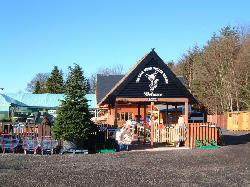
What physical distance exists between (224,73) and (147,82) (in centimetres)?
2819

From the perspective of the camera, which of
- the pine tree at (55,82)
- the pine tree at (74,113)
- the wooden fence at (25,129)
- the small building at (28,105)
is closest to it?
the pine tree at (74,113)

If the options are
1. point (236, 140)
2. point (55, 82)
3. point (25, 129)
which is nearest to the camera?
point (25, 129)

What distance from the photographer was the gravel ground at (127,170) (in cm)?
906

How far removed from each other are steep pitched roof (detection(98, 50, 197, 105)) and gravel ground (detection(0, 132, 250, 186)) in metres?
5.09

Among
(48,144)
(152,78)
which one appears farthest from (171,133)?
(48,144)

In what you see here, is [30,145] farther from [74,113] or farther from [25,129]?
[25,129]

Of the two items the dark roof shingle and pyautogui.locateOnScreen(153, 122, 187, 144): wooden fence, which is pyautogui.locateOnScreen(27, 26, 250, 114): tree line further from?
pyautogui.locateOnScreen(153, 122, 187, 144): wooden fence

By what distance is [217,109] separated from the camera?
49.8 metres

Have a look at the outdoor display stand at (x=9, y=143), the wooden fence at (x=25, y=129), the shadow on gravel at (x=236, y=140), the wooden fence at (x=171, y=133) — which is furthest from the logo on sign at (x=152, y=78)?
the outdoor display stand at (x=9, y=143)

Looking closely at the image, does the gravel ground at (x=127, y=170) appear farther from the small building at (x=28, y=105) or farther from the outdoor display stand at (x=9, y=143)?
the small building at (x=28, y=105)

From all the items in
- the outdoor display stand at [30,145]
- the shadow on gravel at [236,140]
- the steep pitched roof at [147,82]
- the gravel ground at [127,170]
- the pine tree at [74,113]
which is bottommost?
the shadow on gravel at [236,140]

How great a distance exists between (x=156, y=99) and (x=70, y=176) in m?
10.5

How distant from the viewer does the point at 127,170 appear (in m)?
11.0

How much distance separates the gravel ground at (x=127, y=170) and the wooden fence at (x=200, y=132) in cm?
381
